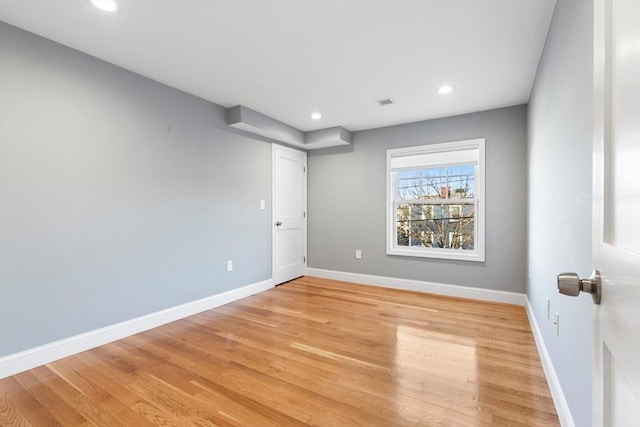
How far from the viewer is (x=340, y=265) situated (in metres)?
4.70

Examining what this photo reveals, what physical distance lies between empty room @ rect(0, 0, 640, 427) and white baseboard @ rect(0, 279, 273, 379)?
0.06 ft

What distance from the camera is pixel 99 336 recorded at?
7.97 feet

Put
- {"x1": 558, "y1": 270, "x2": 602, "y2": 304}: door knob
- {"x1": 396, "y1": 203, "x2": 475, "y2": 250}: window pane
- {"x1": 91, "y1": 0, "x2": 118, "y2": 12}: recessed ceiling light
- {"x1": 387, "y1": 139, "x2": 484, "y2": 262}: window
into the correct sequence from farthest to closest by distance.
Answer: {"x1": 396, "y1": 203, "x2": 475, "y2": 250}: window pane
{"x1": 387, "y1": 139, "x2": 484, "y2": 262}: window
{"x1": 91, "y1": 0, "x2": 118, "y2": 12}: recessed ceiling light
{"x1": 558, "y1": 270, "x2": 602, "y2": 304}: door knob

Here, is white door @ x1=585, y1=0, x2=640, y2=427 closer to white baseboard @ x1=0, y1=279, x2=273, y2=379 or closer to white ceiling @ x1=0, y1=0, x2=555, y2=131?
white ceiling @ x1=0, y1=0, x2=555, y2=131

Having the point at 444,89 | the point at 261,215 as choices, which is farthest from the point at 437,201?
the point at 261,215

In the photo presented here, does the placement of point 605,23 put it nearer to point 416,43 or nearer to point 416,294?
point 416,43

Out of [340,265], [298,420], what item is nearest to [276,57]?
[298,420]

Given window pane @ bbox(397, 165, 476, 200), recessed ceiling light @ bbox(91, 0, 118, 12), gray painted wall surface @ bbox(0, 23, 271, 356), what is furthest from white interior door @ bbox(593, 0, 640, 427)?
window pane @ bbox(397, 165, 476, 200)

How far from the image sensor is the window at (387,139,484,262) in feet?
12.3

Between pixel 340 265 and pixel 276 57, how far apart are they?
3.18m

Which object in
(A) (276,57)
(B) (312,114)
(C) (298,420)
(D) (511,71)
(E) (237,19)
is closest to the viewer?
(C) (298,420)

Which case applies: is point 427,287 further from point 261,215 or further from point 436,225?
point 261,215

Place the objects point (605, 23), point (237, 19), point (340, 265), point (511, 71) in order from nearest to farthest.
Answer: point (605, 23) < point (237, 19) < point (511, 71) < point (340, 265)

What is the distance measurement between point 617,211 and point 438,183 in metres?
3.68
